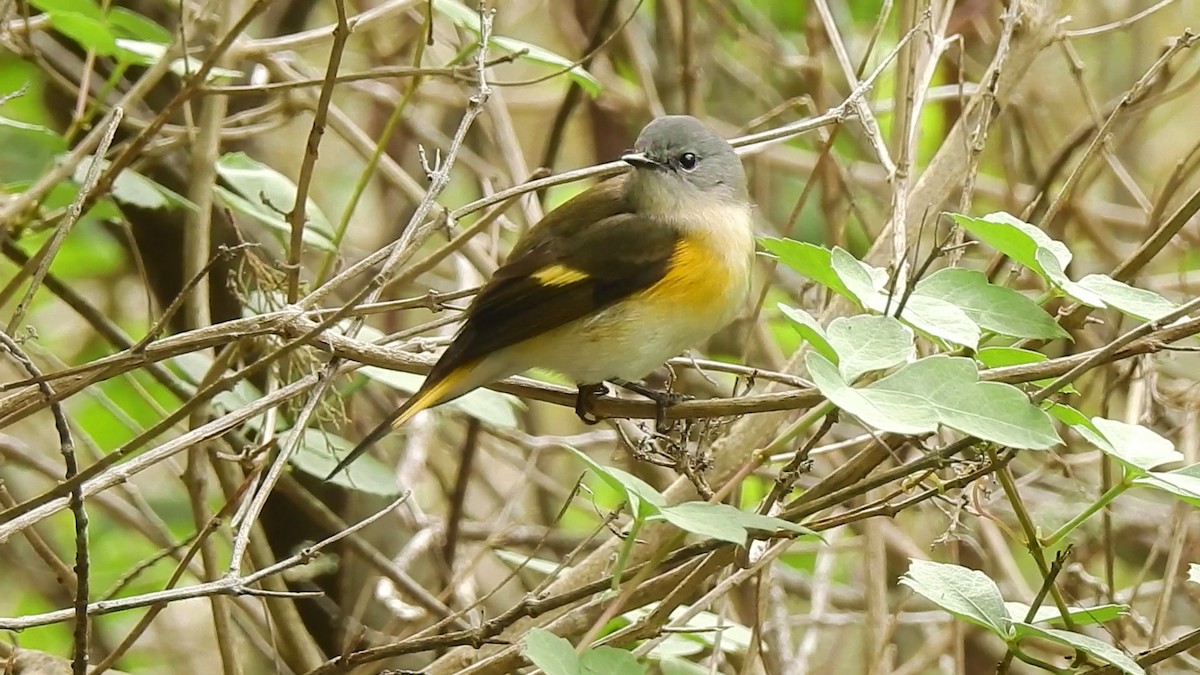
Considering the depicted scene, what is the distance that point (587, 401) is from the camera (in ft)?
7.08

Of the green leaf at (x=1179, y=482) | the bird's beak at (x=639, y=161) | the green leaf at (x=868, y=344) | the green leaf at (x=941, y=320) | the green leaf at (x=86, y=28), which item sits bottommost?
the green leaf at (x=1179, y=482)

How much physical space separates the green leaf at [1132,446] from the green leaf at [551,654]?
0.62 meters

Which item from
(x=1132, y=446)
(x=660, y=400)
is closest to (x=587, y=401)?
(x=660, y=400)

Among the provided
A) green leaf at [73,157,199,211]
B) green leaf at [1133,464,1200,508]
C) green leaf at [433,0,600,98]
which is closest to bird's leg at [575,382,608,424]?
green leaf at [433,0,600,98]

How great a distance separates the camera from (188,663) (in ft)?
13.9

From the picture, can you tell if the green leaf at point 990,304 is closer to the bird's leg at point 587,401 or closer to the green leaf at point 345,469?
the bird's leg at point 587,401

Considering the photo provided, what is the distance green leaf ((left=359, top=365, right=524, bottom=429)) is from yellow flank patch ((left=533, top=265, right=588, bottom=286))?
0.23 meters

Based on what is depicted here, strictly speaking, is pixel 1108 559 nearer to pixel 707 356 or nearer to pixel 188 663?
pixel 707 356

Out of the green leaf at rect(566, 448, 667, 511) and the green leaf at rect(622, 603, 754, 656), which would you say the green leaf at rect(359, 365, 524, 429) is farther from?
the green leaf at rect(566, 448, 667, 511)

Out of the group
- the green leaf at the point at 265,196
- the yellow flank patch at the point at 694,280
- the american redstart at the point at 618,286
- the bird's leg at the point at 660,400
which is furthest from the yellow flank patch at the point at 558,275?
the green leaf at the point at 265,196

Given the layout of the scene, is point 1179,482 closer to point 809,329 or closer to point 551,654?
point 809,329

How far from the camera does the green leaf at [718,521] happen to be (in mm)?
1220

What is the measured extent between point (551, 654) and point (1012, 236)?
699 mm

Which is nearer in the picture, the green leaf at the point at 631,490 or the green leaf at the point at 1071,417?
the green leaf at the point at 631,490
